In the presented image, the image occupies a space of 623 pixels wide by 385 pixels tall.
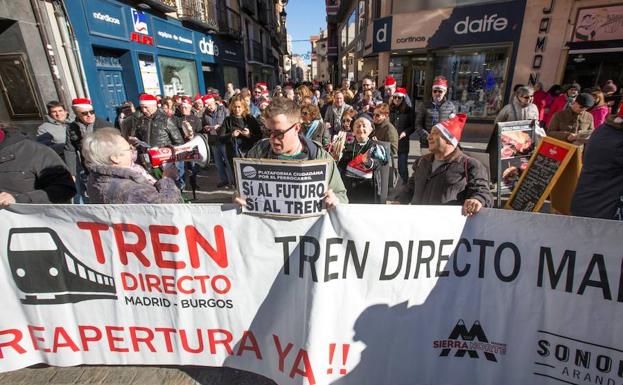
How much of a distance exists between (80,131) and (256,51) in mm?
26703

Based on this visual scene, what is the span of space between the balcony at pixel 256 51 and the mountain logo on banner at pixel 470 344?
1094 inches

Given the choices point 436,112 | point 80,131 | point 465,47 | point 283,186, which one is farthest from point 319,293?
point 465,47

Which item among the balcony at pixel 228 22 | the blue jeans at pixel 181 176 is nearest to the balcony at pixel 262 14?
the balcony at pixel 228 22

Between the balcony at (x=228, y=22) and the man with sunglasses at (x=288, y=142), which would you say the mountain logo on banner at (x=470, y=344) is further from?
the balcony at (x=228, y=22)

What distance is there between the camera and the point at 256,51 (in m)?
28.3

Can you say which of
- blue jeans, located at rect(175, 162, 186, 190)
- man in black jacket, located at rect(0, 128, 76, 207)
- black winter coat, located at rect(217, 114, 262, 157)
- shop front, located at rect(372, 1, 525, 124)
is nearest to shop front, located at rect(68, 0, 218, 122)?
blue jeans, located at rect(175, 162, 186, 190)

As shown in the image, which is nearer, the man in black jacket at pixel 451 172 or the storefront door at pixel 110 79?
the man in black jacket at pixel 451 172

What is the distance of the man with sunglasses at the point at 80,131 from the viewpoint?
451cm

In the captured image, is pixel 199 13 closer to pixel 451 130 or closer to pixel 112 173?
pixel 112 173

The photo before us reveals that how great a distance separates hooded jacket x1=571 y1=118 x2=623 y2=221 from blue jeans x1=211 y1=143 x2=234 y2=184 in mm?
5541

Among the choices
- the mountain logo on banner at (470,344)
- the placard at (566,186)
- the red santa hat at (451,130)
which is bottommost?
the mountain logo on banner at (470,344)

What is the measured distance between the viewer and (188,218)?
2.09 m

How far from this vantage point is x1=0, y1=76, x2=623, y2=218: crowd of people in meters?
2.22

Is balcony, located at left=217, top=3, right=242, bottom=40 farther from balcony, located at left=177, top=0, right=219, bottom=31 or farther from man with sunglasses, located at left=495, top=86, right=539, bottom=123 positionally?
man with sunglasses, located at left=495, top=86, right=539, bottom=123
